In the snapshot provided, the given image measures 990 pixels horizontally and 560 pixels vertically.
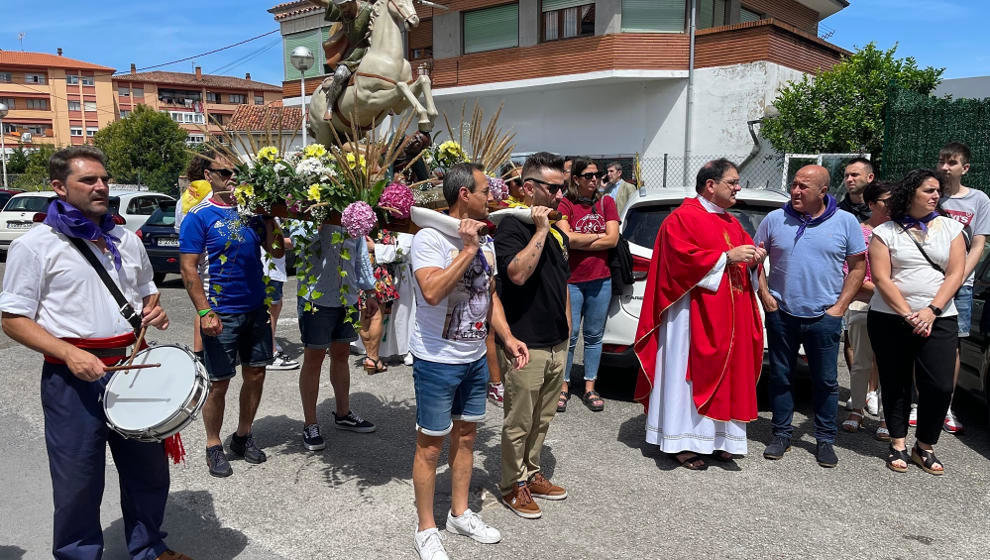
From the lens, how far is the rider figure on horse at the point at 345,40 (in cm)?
654

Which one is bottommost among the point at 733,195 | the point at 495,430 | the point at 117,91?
the point at 495,430

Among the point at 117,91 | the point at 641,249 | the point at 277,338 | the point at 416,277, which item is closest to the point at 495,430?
the point at 641,249

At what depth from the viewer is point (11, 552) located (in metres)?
3.33

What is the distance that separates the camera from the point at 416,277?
317cm

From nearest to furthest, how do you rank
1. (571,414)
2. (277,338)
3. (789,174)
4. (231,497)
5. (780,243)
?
(231,497), (780,243), (571,414), (277,338), (789,174)

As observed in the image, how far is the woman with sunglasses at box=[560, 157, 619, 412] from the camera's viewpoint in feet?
17.3

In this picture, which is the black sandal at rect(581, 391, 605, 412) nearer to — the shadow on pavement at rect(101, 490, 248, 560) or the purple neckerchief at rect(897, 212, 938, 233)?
the purple neckerchief at rect(897, 212, 938, 233)

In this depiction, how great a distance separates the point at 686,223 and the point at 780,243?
0.71 meters

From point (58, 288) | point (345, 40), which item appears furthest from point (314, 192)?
point (345, 40)

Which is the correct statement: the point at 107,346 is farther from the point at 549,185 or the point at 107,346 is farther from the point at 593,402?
the point at 593,402

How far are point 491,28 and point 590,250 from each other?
1602 centimetres

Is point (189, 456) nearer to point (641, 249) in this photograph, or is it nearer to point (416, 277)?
point (416, 277)

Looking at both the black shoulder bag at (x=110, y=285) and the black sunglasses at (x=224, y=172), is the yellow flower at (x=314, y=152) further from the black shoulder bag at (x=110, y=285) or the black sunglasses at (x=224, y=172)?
the black shoulder bag at (x=110, y=285)

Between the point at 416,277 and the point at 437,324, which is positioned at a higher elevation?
the point at 416,277
